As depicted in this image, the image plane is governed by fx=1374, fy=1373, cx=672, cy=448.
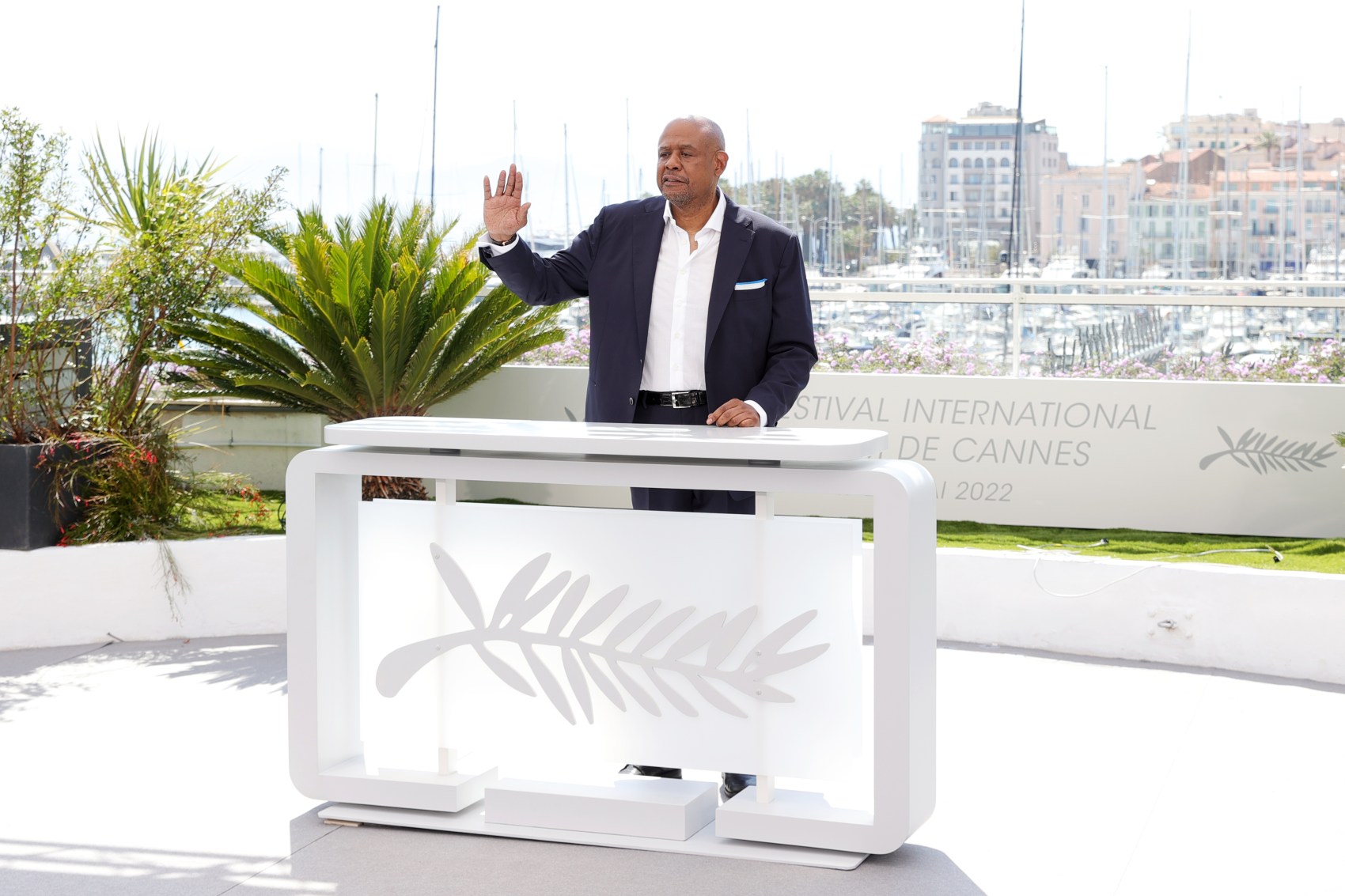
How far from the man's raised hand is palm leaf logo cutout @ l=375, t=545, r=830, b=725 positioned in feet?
3.07

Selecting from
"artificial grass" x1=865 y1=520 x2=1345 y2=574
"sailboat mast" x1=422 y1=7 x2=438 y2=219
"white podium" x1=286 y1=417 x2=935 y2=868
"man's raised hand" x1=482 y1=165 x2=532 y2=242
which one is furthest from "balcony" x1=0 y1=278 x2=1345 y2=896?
"sailboat mast" x1=422 y1=7 x2=438 y2=219

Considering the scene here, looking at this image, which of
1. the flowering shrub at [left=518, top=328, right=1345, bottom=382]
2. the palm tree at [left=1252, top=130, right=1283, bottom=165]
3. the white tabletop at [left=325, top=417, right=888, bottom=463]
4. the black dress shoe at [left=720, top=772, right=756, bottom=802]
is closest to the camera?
the white tabletop at [left=325, top=417, right=888, bottom=463]

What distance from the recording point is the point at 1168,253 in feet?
53.5

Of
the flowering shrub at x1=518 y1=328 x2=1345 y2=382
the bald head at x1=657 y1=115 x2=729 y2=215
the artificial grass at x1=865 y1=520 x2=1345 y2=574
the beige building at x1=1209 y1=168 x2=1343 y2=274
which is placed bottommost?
the artificial grass at x1=865 y1=520 x2=1345 y2=574

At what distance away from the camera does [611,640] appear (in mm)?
3629

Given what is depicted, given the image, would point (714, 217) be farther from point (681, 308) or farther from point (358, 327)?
point (358, 327)

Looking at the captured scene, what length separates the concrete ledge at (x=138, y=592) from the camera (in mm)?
6074

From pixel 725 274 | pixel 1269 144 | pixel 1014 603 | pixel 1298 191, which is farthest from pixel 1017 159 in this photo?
pixel 725 274

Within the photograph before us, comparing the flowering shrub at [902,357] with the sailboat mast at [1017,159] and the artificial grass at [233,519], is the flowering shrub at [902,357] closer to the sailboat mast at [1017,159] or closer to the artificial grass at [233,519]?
the artificial grass at [233,519]

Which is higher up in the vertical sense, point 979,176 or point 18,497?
point 979,176

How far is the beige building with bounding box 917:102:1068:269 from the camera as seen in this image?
1727cm

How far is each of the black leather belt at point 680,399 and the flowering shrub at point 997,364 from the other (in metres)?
3.51

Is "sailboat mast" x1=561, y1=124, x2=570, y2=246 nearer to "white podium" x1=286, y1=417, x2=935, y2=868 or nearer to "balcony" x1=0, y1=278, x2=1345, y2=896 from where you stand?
"balcony" x1=0, y1=278, x2=1345, y2=896

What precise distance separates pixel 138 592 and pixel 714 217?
3.55 metres
